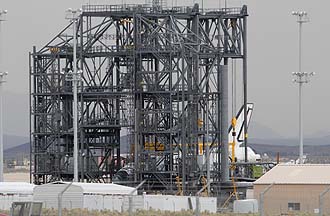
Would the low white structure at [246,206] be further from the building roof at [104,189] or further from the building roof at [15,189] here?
the building roof at [15,189]

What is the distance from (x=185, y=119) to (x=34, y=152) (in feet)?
46.0

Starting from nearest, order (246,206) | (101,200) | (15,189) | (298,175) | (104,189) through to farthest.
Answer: (101,200)
(246,206)
(104,189)
(15,189)
(298,175)

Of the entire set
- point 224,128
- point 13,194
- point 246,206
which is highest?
point 224,128

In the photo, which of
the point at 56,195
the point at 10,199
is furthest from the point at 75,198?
the point at 10,199

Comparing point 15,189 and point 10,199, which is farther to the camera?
point 15,189

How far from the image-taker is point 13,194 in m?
77.0

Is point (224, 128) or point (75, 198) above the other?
Result: point (224, 128)

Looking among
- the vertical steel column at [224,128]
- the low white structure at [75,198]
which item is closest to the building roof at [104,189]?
the low white structure at [75,198]

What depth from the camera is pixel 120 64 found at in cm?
10394

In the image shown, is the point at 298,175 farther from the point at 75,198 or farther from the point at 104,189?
the point at 75,198

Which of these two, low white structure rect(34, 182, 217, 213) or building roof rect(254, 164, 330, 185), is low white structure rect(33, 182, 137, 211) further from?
building roof rect(254, 164, 330, 185)

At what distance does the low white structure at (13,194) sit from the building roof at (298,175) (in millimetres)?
15318

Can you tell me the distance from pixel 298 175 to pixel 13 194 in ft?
62.3

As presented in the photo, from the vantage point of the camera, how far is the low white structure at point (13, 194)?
74.1 meters
